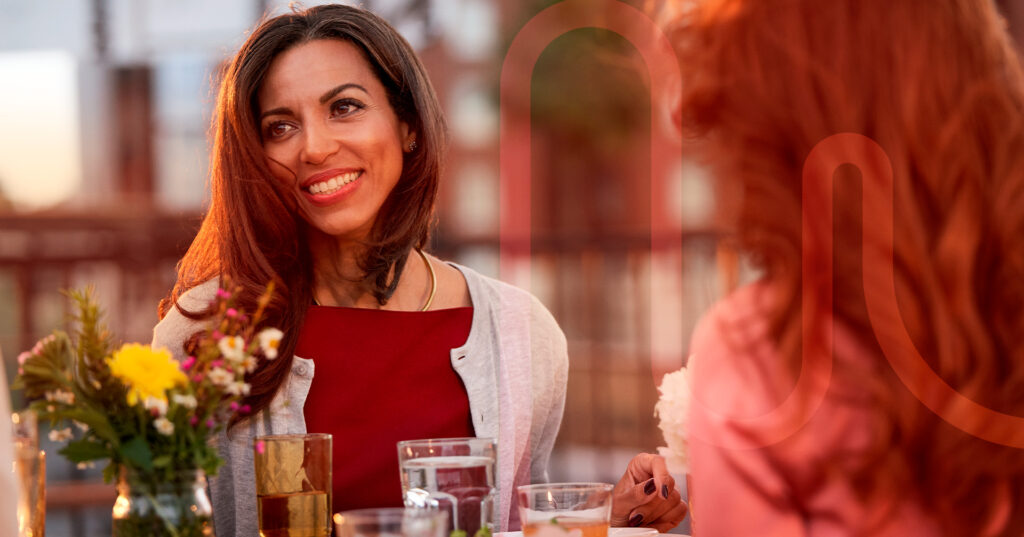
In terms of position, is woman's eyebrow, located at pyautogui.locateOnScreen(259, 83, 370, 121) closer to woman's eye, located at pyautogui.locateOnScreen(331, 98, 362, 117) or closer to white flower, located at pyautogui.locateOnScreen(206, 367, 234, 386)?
woman's eye, located at pyautogui.locateOnScreen(331, 98, 362, 117)

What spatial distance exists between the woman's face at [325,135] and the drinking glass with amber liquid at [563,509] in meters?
0.85

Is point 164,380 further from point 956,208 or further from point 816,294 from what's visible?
point 956,208

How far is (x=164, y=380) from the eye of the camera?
3.72ft

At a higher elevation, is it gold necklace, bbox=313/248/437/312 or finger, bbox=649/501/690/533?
gold necklace, bbox=313/248/437/312

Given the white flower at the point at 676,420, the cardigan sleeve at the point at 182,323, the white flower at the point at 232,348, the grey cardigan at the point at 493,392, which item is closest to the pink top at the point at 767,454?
the white flower at the point at 676,420

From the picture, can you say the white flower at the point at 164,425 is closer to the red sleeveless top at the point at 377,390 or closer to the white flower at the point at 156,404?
the white flower at the point at 156,404

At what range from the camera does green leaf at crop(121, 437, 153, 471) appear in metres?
1.12

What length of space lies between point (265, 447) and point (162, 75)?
606 cm

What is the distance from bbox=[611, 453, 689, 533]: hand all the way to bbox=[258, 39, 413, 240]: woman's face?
0.69m

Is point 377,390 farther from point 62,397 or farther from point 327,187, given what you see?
point 62,397

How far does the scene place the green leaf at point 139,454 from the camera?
1122mm

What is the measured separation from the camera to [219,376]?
1177 mm

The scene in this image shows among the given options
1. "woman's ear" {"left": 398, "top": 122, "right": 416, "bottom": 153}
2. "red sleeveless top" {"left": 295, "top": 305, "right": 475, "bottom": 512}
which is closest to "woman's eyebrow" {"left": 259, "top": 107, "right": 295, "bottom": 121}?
"woman's ear" {"left": 398, "top": 122, "right": 416, "bottom": 153}
